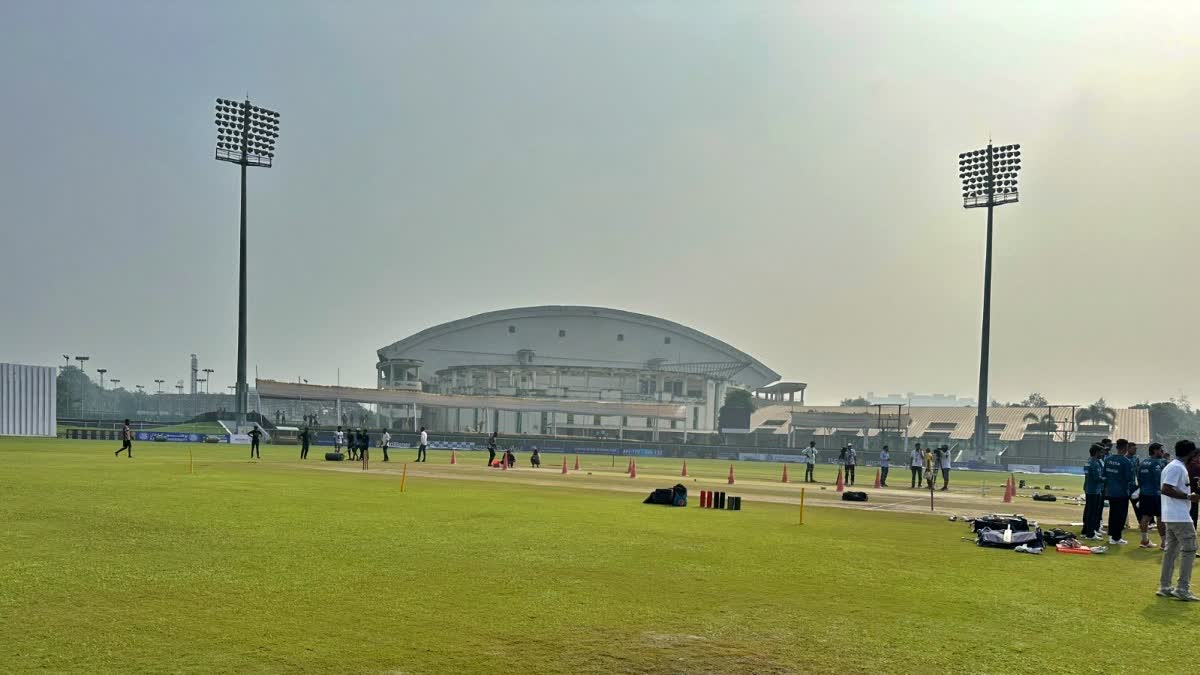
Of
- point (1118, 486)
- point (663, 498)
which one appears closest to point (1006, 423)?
point (663, 498)

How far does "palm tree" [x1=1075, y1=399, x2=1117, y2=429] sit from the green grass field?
120 m

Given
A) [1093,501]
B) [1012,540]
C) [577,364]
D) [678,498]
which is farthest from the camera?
[577,364]

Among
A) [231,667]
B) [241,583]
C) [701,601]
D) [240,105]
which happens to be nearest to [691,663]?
[701,601]

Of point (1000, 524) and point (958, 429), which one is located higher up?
point (1000, 524)

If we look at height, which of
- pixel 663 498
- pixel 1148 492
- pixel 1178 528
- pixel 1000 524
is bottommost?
pixel 663 498

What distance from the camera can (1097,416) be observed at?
128m

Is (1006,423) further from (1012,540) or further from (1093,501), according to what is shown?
(1012,540)

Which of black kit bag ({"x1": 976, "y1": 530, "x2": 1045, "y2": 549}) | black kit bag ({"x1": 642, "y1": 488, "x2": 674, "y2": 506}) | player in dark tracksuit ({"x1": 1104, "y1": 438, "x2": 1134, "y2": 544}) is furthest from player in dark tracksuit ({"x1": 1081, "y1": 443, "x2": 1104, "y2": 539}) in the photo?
black kit bag ({"x1": 642, "y1": 488, "x2": 674, "y2": 506})

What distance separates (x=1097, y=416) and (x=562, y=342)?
277 ft

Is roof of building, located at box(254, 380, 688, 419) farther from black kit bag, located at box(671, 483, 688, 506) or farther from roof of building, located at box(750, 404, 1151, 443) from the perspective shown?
black kit bag, located at box(671, 483, 688, 506)

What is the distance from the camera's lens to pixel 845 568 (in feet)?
52.6

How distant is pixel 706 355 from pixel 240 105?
101950 millimetres

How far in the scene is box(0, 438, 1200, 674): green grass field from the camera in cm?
971

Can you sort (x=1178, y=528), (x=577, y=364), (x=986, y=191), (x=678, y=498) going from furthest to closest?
(x=577, y=364)
(x=986, y=191)
(x=678, y=498)
(x=1178, y=528)
